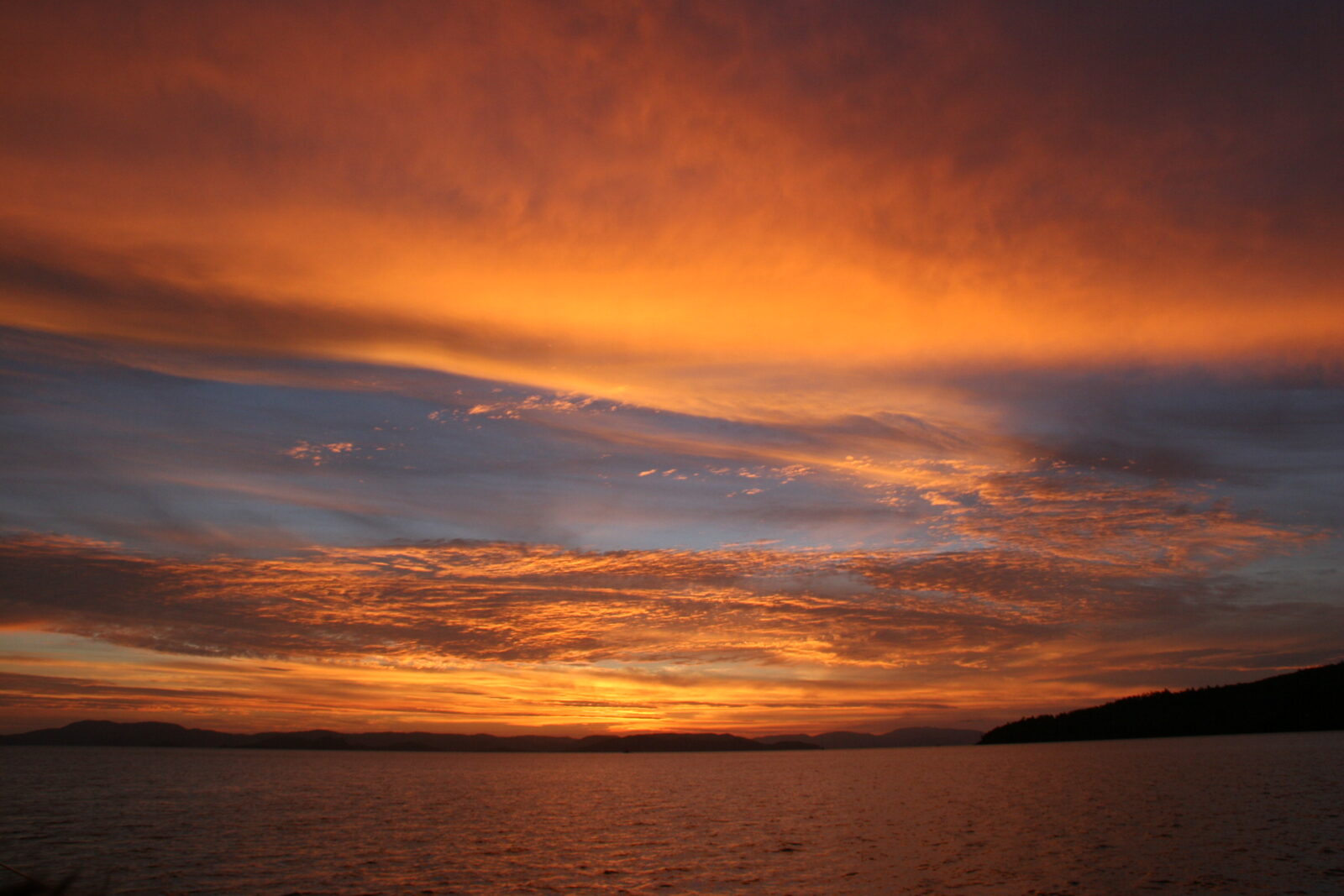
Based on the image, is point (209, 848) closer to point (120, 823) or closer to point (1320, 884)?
point (120, 823)

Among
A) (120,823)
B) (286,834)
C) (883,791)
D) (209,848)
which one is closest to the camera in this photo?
(209,848)

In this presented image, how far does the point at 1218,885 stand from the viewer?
1558 inches

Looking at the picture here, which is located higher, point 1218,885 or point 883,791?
point 1218,885

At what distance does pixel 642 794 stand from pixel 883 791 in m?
33.6

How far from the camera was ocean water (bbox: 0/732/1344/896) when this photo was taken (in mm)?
43750

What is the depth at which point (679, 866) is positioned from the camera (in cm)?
4947

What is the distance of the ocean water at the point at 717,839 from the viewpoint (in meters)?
43.8

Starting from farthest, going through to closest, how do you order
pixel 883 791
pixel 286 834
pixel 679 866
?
1. pixel 883 791
2. pixel 286 834
3. pixel 679 866

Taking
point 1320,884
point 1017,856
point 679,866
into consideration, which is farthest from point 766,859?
point 1320,884

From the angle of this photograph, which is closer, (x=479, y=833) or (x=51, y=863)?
(x=51, y=863)

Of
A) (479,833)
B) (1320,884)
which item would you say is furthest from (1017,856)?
(479,833)

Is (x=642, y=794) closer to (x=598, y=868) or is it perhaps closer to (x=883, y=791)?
(x=883, y=791)

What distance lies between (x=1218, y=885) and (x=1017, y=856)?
11.9 metres

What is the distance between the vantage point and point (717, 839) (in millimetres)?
62125
